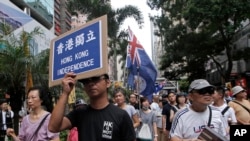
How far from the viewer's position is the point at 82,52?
342 centimetres

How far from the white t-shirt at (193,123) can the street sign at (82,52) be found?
3.26ft

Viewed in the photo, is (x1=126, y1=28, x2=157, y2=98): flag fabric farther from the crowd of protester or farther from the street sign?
the street sign

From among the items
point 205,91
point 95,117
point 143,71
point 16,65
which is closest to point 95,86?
point 95,117

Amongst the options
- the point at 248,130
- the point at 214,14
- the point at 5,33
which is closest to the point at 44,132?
the point at 248,130

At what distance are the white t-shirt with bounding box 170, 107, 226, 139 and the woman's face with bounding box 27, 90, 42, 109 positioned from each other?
147 centimetres

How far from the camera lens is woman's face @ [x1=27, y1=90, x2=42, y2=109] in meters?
4.48

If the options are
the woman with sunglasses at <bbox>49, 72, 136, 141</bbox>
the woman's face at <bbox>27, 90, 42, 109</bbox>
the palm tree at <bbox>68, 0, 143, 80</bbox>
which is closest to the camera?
the woman with sunglasses at <bbox>49, 72, 136, 141</bbox>

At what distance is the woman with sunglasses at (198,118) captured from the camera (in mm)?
3767

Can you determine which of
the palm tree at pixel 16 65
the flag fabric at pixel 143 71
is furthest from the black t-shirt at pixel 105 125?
the palm tree at pixel 16 65

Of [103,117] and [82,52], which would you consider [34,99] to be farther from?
[103,117]

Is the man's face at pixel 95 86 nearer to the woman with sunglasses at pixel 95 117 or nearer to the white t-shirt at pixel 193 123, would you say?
the woman with sunglasses at pixel 95 117

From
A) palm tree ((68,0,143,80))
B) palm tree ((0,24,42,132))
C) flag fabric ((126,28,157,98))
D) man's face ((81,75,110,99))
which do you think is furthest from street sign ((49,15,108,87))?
palm tree ((68,0,143,80))

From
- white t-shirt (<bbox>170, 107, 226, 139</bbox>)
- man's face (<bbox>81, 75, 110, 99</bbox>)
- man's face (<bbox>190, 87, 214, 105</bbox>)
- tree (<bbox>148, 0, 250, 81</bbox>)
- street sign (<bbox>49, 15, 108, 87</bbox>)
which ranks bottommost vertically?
white t-shirt (<bbox>170, 107, 226, 139</bbox>)

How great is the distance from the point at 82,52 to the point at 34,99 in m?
1.33
